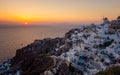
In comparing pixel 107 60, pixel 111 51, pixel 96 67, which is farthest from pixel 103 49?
pixel 96 67

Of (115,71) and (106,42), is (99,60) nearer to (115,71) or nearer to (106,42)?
(106,42)

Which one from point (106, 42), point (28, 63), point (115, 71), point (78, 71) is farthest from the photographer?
point (28, 63)

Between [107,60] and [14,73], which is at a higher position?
[107,60]

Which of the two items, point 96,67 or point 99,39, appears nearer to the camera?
point 96,67

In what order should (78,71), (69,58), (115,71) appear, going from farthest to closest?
(69,58) < (78,71) < (115,71)

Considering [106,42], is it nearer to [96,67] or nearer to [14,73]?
[96,67]

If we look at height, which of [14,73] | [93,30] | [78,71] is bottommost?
[14,73]
